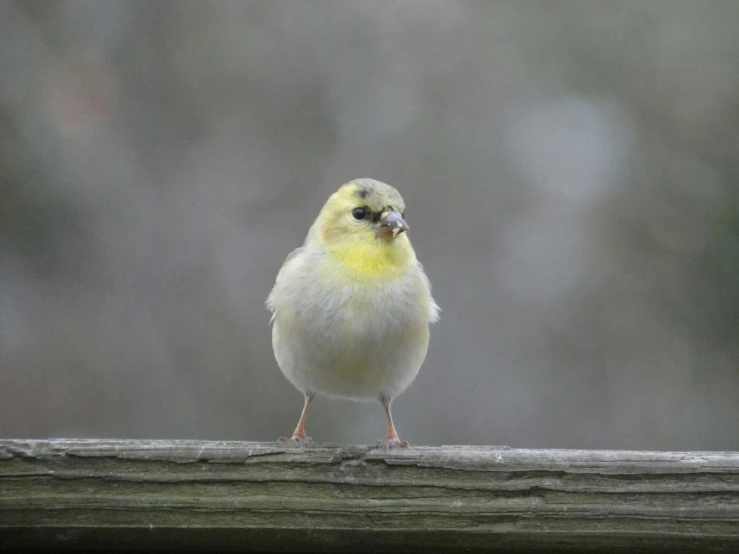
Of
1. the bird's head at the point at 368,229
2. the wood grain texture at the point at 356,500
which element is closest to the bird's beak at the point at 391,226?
the bird's head at the point at 368,229

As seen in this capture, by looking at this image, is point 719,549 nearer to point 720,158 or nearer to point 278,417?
point 278,417

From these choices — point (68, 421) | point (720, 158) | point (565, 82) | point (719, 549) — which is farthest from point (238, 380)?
point (719, 549)

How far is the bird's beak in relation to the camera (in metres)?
2.74

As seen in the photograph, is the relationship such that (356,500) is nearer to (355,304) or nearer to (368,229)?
(355,304)

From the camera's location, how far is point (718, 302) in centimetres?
445

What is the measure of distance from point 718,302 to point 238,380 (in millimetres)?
2273

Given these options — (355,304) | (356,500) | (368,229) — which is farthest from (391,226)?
(356,500)

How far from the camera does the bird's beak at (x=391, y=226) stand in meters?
2.74

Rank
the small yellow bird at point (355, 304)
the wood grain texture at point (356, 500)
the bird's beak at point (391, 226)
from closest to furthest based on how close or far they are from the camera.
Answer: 1. the wood grain texture at point (356, 500)
2. the small yellow bird at point (355, 304)
3. the bird's beak at point (391, 226)

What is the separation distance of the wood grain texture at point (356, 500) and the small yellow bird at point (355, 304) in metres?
0.69

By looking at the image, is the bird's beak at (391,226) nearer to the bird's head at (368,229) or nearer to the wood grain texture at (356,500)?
the bird's head at (368,229)

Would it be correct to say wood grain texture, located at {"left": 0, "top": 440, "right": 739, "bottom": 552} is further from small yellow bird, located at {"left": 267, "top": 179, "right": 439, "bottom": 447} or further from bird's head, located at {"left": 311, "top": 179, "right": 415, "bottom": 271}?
bird's head, located at {"left": 311, "top": 179, "right": 415, "bottom": 271}

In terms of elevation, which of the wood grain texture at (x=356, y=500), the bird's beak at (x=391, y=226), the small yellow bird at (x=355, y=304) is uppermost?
the bird's beak at (x=391, y=226)

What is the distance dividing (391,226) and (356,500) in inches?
42.6
